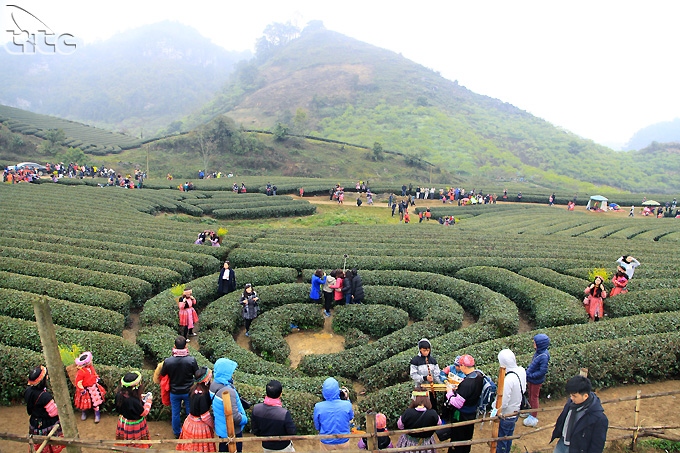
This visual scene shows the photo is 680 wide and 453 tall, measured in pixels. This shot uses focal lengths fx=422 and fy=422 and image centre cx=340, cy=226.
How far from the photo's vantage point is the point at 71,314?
1214 cm

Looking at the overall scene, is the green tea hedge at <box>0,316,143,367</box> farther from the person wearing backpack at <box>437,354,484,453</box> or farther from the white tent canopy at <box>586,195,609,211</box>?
the white tent canopy at <box>586,195,609,211</box>

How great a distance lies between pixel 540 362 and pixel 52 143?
7452 cm

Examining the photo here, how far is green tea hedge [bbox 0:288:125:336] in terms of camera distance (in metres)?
11.9

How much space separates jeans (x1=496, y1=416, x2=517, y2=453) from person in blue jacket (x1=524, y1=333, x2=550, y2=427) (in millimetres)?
1445

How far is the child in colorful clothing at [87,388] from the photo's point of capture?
800 centimetres

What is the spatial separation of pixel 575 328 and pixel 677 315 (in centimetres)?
317

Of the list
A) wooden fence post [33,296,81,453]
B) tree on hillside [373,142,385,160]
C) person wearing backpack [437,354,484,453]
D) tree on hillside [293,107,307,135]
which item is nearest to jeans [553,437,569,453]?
person wearing backpack [437,354,484,453]

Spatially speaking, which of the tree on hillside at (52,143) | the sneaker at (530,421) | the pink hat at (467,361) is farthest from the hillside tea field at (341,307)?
the tree on hillside at (52,143)

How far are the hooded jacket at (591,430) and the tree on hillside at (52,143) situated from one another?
243ft

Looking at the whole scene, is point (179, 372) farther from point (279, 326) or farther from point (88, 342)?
point (279, 326)

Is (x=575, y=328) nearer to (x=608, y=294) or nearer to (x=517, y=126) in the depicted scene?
(x=608, y=294)

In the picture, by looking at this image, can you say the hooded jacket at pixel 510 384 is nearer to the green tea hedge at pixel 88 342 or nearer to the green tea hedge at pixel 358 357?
the green tea hedge at pixel 358 357

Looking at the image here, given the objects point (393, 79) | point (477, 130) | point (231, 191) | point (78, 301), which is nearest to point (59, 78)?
point (393, 79)

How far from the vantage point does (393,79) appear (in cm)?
15200
